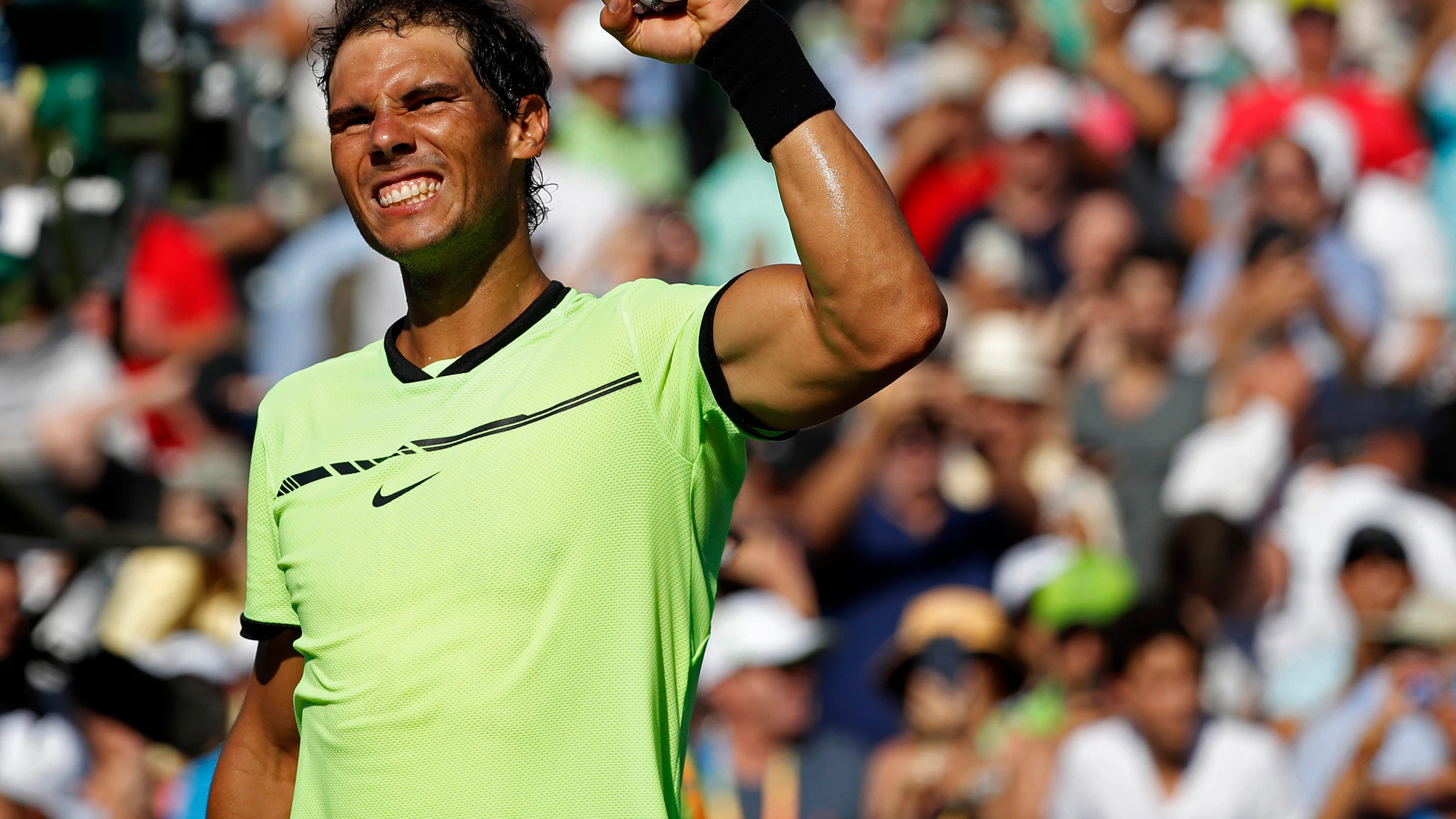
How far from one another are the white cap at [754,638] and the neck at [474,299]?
10.4ft

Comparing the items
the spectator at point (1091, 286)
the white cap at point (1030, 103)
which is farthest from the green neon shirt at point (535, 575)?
the white cap at point (1030, 103)

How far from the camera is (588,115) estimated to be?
843 cm

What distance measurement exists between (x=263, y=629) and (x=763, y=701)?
10.4 feet

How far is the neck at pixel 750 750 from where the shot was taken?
5.48 metres

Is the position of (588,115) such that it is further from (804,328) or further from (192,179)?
(804,328)

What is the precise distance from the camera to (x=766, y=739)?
18.1 ft

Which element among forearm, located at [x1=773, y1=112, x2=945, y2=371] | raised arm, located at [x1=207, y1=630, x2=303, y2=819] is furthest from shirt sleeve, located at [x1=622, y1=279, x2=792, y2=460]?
raised arm, located at [x1=207, y1=630, x2=303, y2=819]

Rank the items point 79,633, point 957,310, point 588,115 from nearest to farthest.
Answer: point 79,633 < point 957,310 < point 588,115

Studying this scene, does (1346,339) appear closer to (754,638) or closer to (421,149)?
(754,638)

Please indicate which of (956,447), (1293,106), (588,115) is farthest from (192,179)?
(1293,106)

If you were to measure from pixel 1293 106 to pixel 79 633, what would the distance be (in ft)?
17.7

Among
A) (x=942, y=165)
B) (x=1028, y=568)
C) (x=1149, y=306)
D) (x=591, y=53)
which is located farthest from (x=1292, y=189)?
(x=591, y=53)

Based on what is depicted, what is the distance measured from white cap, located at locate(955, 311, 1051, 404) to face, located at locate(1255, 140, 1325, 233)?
1136mm

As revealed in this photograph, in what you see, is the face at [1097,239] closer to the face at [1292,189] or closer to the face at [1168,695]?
the face at [1292,189]
